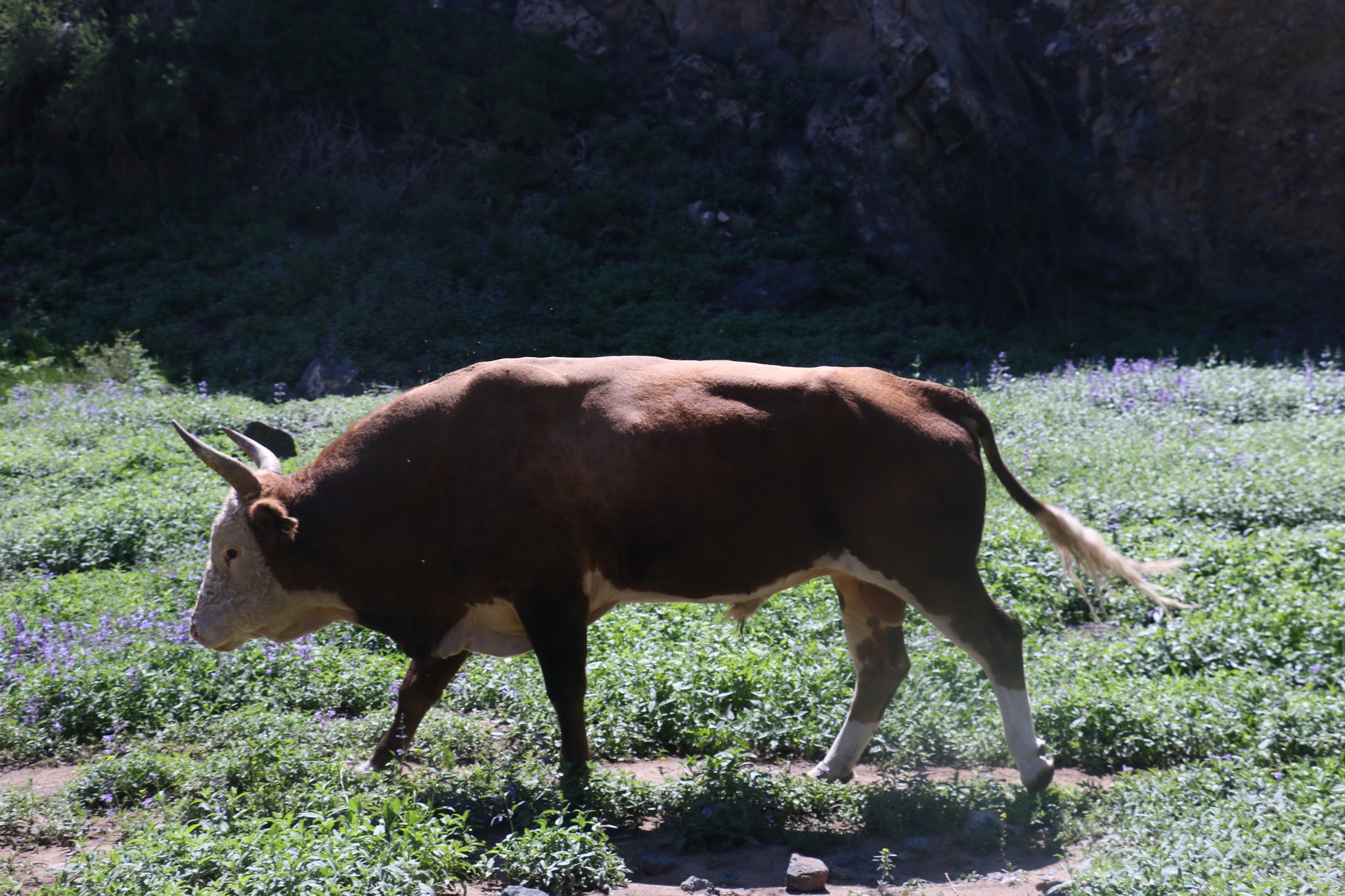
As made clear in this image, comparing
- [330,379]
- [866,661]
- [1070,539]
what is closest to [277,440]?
[330,379]

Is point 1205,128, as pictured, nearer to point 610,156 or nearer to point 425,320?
point 610,156

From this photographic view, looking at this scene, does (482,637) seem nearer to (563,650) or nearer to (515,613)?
(515,613)

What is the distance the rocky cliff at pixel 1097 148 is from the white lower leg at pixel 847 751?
49.7ft

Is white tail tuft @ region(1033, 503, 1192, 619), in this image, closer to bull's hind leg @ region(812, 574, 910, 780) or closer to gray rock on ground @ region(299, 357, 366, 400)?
bull's hind leg @ region(812, 574, 910, 780)

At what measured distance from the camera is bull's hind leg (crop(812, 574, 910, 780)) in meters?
5.05

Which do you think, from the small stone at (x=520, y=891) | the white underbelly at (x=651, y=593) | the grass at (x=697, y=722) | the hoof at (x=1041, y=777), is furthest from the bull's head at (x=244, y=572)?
the hoof at (x=1041, y=777)

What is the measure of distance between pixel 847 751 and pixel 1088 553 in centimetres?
151

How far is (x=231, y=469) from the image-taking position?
492 centimetres

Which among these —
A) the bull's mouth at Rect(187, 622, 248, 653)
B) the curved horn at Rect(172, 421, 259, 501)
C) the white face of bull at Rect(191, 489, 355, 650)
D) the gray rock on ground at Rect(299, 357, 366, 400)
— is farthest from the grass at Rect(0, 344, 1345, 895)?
the gray rock on ground at Rect(299, 357, 366, 400)

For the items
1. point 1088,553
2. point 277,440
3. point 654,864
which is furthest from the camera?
point 277,440

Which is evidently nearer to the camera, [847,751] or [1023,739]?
[1023,739]

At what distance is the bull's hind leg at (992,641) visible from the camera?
15.8 feet

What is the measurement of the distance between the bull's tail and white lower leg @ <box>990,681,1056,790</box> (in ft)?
2.25

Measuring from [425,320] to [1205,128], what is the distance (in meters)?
14.1
